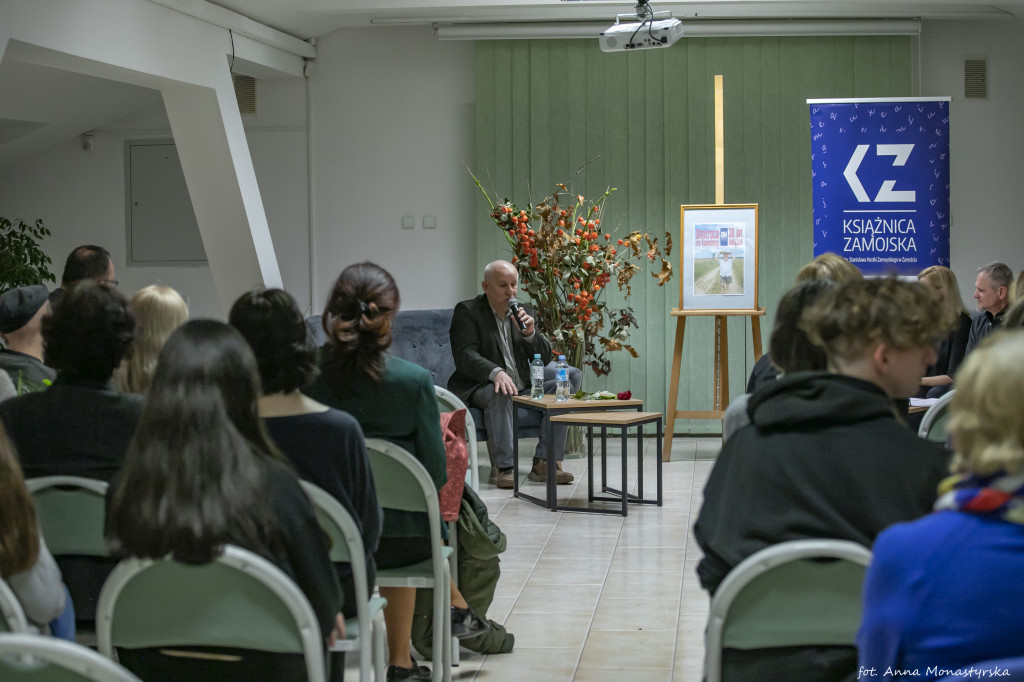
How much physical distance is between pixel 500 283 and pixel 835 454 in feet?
15.3

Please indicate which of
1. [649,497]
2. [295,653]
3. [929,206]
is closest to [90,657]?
[295,653]

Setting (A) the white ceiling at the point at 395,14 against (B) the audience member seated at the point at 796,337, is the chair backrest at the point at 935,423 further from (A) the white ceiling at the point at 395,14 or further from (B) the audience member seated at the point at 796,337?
(A) the white ceiling at the point at 395,14

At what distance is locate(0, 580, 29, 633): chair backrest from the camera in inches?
64.2

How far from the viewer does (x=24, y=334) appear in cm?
351

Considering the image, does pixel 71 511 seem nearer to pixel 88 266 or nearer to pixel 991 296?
pixel 88 266

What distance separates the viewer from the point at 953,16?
739cm

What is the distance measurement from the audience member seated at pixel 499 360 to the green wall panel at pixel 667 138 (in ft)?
5.33

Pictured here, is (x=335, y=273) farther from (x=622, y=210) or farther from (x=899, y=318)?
(x=899, y=318)

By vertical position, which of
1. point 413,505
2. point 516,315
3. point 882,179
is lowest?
point 413,505

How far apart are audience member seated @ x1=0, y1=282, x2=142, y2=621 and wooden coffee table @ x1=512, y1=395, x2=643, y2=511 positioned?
10.9ft

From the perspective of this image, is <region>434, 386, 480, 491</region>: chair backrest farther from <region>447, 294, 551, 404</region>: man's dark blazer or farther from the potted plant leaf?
the potted plant leaf

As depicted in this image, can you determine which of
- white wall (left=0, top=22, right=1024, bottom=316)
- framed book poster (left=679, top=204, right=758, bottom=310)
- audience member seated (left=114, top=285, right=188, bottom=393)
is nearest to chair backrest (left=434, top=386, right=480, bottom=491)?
audience member seated (left=114, top=285, right=188, bottom=393)

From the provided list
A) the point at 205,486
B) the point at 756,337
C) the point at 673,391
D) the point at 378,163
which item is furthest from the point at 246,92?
the point at 205,486

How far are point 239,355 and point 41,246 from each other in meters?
7.71
